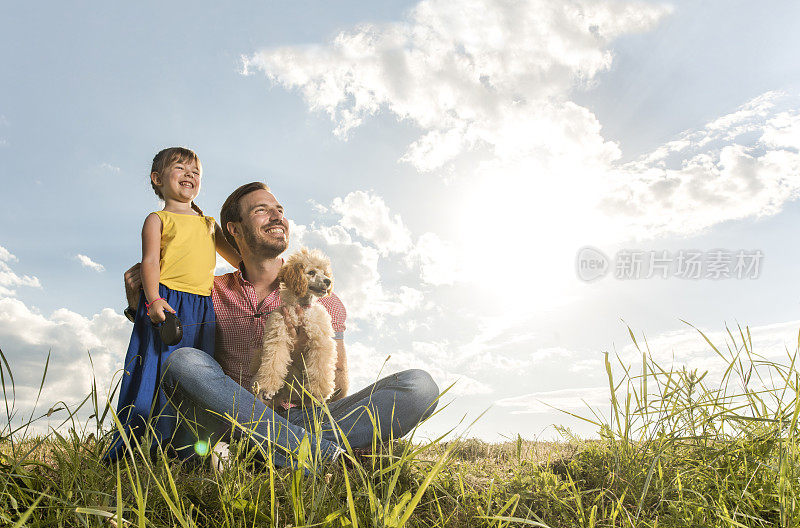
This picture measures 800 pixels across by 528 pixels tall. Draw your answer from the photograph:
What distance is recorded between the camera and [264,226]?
14.8 ft

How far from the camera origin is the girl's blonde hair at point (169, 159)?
4.46m

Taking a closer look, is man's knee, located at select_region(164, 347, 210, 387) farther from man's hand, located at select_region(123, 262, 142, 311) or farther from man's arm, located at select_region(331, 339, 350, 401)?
man's arm, located at select_region(331, 339, 350, 401)

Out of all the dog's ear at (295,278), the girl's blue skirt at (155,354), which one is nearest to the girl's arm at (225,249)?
the girl's blue skirt at (155,354)

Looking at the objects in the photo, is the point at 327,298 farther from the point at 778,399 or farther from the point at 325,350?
the point at 778,399

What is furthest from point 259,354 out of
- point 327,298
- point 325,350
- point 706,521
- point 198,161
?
point 706,521

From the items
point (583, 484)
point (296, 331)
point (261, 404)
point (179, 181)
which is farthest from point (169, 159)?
point (583, 484)

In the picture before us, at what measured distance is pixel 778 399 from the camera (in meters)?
2.44

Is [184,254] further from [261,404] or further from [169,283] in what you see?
[261,404]

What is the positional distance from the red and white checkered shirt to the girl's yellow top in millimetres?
205

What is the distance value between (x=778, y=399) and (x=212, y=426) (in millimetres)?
3437

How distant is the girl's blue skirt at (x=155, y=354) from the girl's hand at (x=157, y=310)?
0.18 m

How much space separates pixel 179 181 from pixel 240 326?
4.36 feet

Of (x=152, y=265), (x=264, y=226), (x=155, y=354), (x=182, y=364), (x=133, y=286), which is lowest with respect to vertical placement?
(x=182, y=364)

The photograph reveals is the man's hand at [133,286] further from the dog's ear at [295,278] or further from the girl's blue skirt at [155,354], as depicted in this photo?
the dog's ear at [295,278]
